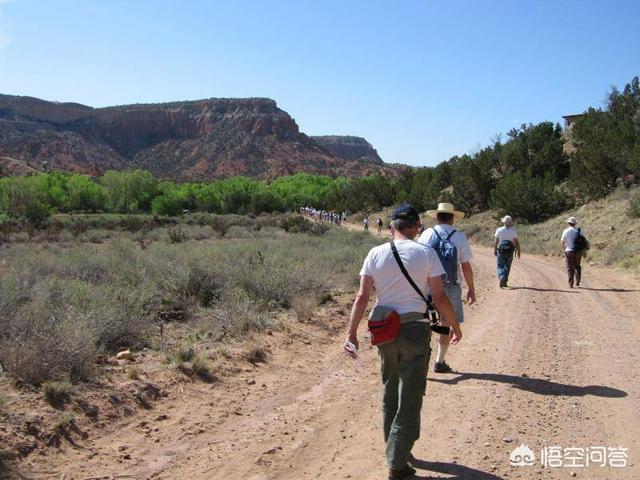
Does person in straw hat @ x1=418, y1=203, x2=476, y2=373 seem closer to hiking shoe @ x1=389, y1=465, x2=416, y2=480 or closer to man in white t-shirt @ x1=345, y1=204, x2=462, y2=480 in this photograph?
man in white t-shirt @ x1=345, y1=204, x2=462, y2=480

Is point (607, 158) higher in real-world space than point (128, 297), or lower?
higher

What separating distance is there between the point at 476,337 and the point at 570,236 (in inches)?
270

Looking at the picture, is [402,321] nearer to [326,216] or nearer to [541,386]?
[541,386]

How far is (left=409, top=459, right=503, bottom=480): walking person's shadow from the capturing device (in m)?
4.44

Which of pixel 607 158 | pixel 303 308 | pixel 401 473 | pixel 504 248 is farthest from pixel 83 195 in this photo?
pixel 401 473

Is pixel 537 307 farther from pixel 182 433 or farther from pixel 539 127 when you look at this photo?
pixel 539 127

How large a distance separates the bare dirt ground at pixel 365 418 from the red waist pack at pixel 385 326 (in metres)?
1.10

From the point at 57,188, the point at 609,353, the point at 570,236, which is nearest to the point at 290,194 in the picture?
the point at 57,188

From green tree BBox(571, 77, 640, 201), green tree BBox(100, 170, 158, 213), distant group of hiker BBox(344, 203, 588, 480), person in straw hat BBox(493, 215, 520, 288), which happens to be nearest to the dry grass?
distant group of hiker BBox(344, 203, 588, 480)

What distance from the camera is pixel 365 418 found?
5828 mm

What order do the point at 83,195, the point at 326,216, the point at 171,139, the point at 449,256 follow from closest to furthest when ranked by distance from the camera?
the point at 449,256
the point at 326,216
the point at 83,195
the point at 171,139

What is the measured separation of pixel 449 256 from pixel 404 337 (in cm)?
270

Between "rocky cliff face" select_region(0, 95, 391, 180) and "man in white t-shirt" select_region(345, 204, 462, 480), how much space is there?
138334 millimetres

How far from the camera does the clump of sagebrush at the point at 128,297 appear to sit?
646 cm
